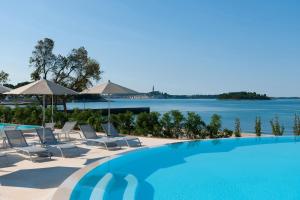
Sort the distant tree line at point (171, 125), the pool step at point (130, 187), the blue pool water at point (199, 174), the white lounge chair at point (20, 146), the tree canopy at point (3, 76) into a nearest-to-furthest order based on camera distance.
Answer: the pool step at point (130, 187) → the blue pool water at point (199, 174) → the white lounge chair at point (20, 146) → the distant tree line at point (171, 125) → the tree canopy at point (3, 76)

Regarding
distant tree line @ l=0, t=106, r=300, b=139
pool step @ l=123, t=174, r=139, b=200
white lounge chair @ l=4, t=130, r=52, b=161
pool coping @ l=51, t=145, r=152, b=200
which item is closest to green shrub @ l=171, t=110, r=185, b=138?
distant tree line @ l=0, t=106, r=300, b=139

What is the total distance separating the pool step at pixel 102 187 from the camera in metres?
6.23

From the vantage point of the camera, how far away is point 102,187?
6.86 meters

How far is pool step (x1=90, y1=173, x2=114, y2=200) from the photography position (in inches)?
245

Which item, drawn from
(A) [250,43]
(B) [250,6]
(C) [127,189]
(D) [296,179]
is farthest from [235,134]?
(A) [250,43]

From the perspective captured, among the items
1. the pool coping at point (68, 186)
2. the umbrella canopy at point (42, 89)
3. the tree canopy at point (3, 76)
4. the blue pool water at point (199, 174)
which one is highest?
the tree canopy at point (3, 76)

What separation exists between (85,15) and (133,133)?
618 centimetres

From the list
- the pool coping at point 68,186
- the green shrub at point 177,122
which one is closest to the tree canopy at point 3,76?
the green shrub at point 177,122

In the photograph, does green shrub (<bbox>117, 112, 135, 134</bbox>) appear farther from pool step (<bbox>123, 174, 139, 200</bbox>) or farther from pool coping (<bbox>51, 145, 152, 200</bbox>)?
pool coping (<bbox>51, 145, 152, 200</bbox>)

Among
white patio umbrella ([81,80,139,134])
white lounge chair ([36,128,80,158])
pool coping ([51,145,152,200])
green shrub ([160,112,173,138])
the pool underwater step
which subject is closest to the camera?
pool coping ([51,145,152,200])

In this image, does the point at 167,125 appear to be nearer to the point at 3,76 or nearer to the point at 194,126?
the point at 194,126

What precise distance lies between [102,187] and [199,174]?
3.15m

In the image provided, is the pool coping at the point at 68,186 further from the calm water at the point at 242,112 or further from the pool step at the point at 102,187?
the calm water at the point at 242,112

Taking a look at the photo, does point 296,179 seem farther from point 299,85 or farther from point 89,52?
point 299,85
